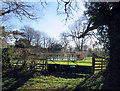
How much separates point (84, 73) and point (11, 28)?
32.5 ft

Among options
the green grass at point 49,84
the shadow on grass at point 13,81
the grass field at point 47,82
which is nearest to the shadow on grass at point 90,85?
the grass field at point 47,82

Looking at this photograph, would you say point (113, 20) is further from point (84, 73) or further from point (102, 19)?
point (84, 73)

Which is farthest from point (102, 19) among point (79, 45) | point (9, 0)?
point (79, 45)

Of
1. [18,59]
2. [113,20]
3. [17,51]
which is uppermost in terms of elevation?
[113,20]

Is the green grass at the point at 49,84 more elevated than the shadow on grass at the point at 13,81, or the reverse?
the shadow on grass at the point at 13,81

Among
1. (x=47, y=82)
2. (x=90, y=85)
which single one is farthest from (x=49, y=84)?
(x=90, y=85)

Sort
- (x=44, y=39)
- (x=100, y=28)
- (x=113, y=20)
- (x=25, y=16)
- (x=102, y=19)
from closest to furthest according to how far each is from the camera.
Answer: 1. (x=113, y=20)
2. (x=102, y=19)
3. (x=100, y=28)
4. (x=25, y=16)
5. (x=44, y=39)

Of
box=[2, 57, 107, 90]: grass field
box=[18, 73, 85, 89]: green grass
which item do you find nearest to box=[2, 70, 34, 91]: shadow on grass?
box=[2, 57, 107, 90]: grass field

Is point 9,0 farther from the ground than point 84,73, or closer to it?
farther from the ground

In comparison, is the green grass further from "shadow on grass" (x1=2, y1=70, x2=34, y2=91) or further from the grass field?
"shadow on grass" (x1=2, y1=70, x2=34, y2=91)

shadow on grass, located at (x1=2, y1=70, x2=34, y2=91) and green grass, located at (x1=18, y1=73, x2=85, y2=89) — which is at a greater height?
shadow on grass, located at (x1=2, y1=70, x2=34, y2=91)

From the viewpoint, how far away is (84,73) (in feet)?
25.6

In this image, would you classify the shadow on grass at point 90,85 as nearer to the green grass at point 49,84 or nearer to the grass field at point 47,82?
the grass field at point 47,82

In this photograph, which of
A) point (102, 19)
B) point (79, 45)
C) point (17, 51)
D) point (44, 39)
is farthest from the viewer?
point (79, 45)
